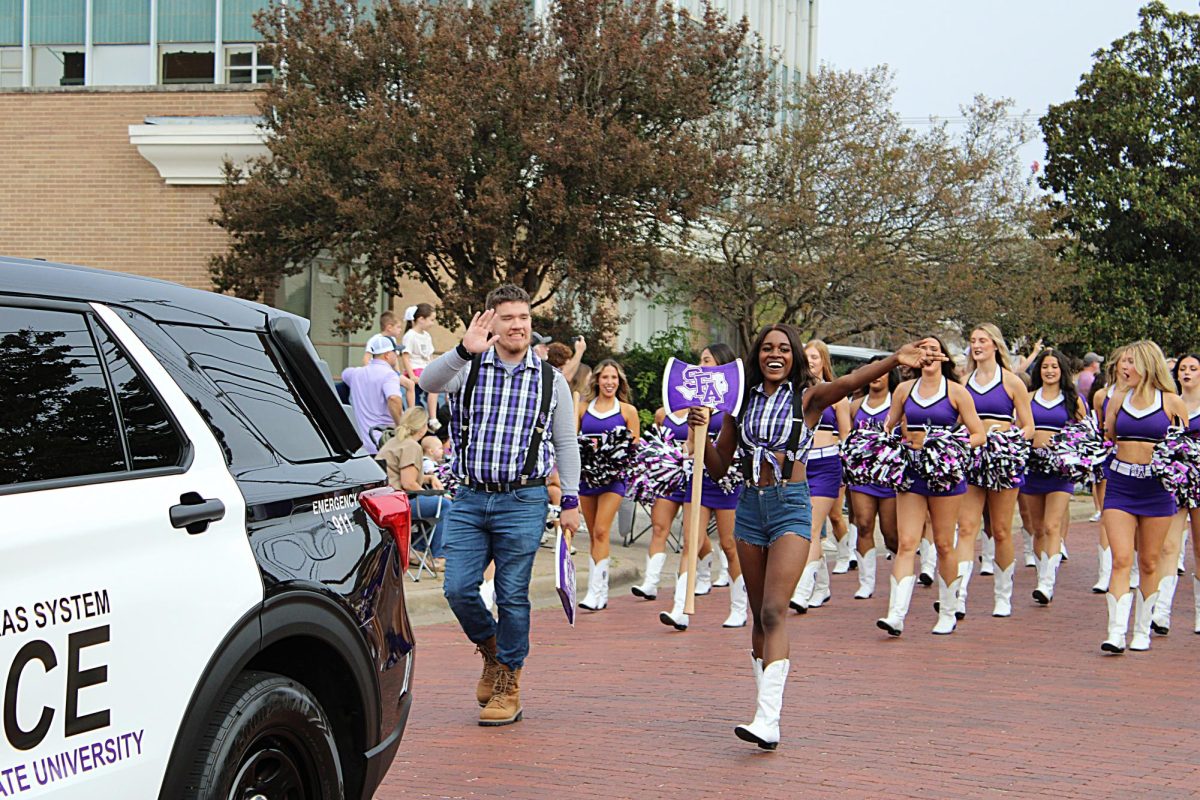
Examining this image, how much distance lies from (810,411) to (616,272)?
52.0 feet

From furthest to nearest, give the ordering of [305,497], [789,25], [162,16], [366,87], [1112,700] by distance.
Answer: [789,25] < [162,16] < [366,87] < [1112,700] < [305,497]

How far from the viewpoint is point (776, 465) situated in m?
7.76

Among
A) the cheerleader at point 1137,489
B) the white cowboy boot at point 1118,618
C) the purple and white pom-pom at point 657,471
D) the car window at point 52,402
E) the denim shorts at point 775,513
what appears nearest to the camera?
the car window at point 52,402

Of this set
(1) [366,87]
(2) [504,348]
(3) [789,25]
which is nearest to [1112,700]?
(2) [504,348]

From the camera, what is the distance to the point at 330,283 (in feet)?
83.8

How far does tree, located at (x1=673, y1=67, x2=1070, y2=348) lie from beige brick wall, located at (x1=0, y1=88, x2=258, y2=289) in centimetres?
836

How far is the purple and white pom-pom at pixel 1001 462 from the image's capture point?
1205cm

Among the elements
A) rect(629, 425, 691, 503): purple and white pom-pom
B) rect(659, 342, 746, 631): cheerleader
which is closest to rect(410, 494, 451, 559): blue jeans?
rect(629, 425, 691, 503): purple and white pom-pom

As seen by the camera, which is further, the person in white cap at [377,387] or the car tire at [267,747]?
the person in white cap at [377,387]

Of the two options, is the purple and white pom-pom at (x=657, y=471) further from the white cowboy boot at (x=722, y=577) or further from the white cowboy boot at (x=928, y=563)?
the white cowboy boot at (x=928, y=563)

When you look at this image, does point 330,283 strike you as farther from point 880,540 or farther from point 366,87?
point 880,540

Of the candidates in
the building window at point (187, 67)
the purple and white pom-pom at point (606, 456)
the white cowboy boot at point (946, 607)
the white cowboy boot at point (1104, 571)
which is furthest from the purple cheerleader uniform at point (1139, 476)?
the building window at point (187, 67)

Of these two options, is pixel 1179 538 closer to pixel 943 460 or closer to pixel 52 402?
pixel 943 460

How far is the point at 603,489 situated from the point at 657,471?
591 millimetres
